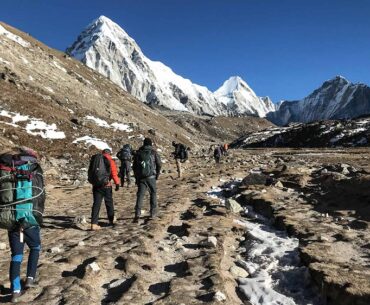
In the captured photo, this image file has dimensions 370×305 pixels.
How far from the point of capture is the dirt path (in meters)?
8.00

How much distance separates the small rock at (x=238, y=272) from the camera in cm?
918

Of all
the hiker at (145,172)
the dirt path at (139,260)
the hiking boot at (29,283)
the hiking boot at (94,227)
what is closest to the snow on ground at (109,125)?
the dirt path at (139,260)

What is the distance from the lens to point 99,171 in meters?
13.7

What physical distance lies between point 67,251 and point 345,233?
6.87 metres

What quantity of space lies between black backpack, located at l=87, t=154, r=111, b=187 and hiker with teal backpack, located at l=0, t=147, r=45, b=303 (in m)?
5.23

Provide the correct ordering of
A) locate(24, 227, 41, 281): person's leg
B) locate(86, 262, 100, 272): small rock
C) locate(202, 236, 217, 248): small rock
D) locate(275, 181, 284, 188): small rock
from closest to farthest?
1. locate(24, 227, 41, 281): person's leg
2. locate(86, 262, 100, 272): small rock
3. locate(202, 236, 217, 248): small rock
4. locate(275, 181, 284, 188): small rock

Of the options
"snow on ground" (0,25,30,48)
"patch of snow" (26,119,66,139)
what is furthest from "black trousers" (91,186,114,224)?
"snow on ground" (0,25,30,48)

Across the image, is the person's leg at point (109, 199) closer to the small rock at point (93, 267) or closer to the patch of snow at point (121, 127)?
the small rock at point (93, 267)

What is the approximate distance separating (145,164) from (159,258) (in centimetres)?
478

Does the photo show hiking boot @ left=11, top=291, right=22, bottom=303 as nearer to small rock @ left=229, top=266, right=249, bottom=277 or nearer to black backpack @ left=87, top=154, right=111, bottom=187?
small rock @ left=229, top=266, right=249, bottom=277

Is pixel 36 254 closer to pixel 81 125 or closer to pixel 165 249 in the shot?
pixel 165 249

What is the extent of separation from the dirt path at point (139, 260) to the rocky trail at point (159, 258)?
18 mm

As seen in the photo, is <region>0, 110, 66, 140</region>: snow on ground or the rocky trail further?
<region>0, 110, 66, 140</region>: snow on ground

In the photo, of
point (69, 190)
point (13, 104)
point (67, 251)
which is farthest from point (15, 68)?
point (67, 251)
